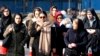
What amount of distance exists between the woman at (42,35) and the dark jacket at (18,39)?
26 cm

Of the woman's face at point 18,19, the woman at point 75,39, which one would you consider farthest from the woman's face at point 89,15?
the woman's face at point 18,19

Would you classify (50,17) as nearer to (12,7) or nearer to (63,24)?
(63,24)

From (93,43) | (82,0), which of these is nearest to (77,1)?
(82,0)

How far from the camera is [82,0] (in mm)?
28125

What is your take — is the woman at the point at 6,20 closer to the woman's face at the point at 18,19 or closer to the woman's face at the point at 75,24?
the woman's face at the point at 18,19

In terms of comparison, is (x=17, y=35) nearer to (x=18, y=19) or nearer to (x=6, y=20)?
(x=18, y=19)

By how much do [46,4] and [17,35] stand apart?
50.7 ft

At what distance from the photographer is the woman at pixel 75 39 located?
1302cm

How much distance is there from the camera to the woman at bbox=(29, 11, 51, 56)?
13.3 m

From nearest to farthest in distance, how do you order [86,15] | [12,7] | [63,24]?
1. [63,24]
2. [86,15]
3. [12,7]

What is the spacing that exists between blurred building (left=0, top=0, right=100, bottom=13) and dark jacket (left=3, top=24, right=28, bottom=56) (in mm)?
12826

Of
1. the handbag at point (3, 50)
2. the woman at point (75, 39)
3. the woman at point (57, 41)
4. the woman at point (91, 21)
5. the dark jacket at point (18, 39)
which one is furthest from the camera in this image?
the woman at point (91, 21)

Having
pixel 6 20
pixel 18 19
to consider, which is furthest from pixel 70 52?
pixel 6 20

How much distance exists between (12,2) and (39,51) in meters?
15.6
